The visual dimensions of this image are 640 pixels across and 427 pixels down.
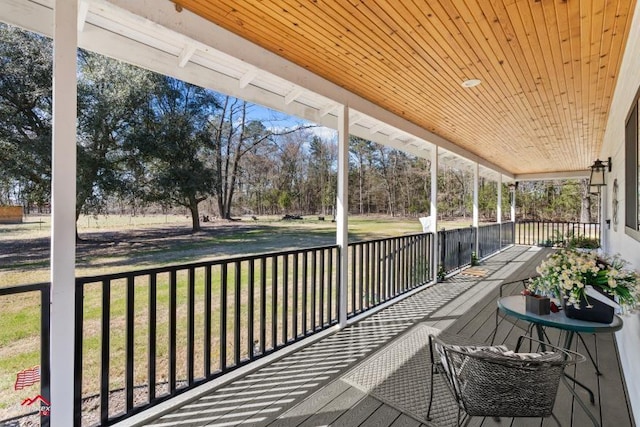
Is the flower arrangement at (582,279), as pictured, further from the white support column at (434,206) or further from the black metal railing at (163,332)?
the white support column at (434,206)

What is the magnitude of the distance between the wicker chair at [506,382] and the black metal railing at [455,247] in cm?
462

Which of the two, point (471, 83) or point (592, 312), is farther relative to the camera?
point (471, 83)

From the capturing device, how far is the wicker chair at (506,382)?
4.98 feet

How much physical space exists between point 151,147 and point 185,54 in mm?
3218

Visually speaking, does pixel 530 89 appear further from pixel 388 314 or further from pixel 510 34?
pixel 388 314

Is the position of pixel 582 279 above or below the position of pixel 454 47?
below

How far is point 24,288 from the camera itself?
1.58 metres

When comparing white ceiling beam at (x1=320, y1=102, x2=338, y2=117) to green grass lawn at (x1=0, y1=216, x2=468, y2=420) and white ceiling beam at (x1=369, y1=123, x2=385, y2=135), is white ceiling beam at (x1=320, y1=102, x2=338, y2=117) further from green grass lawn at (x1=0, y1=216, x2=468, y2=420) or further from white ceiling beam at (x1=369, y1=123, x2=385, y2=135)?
green grass lawn at (x1=0, y1=216, x2=468, y2=420)

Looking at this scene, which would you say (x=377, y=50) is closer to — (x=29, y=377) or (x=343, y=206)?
(x=343, y=206)

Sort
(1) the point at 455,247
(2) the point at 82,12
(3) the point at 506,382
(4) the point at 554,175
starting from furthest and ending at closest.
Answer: (4) the point at 554,175
(1) the point at 455,247
(2) the point at 82,12
(3) the point at 506,382

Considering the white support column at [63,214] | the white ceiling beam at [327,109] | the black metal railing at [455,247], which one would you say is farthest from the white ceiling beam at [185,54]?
the black metal railing at [455,247]

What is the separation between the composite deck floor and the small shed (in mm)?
2580

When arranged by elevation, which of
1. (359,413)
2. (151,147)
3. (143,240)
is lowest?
(359,413)

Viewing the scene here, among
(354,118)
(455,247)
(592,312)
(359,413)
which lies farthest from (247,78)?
(455,247)
